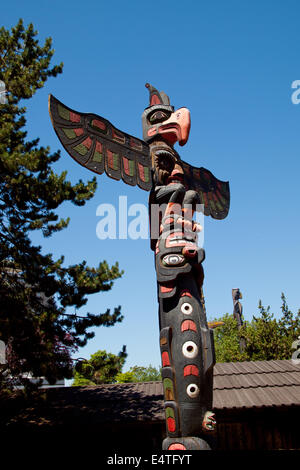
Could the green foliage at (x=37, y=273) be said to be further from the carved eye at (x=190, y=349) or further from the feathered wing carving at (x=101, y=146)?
the carved eye at (x=190, y=349)

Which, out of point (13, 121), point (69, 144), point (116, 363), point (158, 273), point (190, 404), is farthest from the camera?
point (13, 121)

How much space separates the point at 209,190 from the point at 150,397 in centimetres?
545

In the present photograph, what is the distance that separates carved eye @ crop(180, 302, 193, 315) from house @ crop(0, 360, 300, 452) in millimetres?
4470

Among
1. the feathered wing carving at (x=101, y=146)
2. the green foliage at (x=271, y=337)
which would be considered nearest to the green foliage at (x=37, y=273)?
the feathered wing carving at (x=101, y=146)

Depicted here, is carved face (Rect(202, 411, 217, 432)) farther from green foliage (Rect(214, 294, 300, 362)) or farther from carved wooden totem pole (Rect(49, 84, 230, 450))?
green foliage (Rect(214, 294, 300, 362))

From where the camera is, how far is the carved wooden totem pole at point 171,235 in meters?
5.13

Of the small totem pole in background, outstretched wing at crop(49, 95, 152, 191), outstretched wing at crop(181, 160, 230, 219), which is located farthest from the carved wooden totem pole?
the small totem pole in background

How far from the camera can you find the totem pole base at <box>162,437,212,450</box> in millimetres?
4848

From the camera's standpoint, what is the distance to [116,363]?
9.11 meters

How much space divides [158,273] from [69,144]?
8.73 ft

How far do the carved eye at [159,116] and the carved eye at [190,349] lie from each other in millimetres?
4330

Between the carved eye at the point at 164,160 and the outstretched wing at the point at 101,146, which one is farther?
the carved eye at the point at 164,160

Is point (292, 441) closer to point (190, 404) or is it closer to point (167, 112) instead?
point (190, 404)
